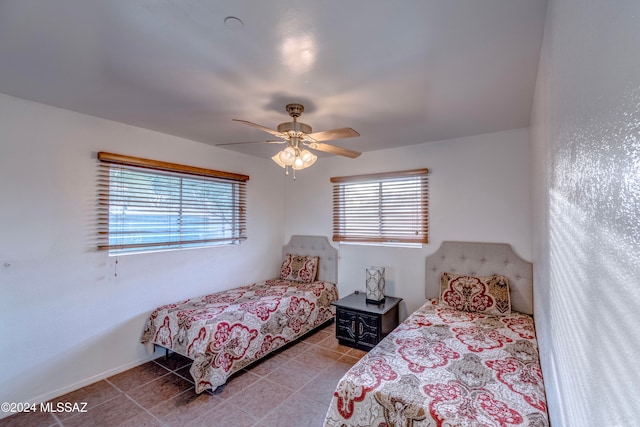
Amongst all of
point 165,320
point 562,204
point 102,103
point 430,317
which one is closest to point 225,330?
point 165,320

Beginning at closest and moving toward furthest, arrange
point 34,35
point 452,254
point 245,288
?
point 34,35
point 452,254
point 245,288

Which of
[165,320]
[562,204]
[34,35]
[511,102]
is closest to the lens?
[562,204]

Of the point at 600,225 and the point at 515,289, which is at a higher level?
the point at 600,225

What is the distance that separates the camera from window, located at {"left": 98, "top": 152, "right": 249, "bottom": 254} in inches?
107

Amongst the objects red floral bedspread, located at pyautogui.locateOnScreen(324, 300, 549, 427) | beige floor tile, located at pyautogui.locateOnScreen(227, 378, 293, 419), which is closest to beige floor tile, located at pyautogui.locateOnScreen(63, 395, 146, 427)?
beige floor tile, located at pyautogui.locateOnScreen(227, 378, 293, 419)

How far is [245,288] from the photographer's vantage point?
3744mm

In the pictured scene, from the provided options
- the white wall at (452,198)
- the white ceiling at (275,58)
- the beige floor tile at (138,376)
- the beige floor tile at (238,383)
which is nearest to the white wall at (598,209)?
the white ceiling at (275,58)

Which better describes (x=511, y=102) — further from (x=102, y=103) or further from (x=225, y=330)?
(x=102, y=103)

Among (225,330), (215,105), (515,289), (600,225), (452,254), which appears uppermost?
(215,105)

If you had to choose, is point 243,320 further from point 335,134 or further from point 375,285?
point 335,134

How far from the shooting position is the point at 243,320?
8.87ft

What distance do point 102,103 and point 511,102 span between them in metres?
3.28

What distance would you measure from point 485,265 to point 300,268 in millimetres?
2319

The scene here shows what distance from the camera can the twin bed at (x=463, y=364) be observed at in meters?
1.38
